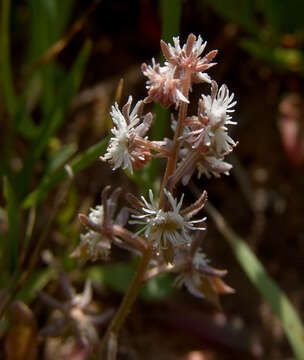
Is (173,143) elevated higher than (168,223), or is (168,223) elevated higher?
(173,143)

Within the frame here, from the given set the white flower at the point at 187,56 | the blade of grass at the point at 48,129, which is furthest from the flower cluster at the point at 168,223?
the blade of grass at the point at 48,129

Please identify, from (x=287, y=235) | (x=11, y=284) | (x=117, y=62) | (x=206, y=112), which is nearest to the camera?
(x=206, y=112)

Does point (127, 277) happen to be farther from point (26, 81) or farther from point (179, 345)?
point (26, 81)

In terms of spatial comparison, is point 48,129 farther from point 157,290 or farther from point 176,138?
point 176,138

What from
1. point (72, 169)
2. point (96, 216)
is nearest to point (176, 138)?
point (96, 216)

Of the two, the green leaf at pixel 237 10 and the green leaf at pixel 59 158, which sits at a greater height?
the green leaf at pixel 237 10

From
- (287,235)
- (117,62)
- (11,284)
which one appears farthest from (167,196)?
(117,62)

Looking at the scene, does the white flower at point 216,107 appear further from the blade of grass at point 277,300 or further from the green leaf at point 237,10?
the green leaf at point 237,10
